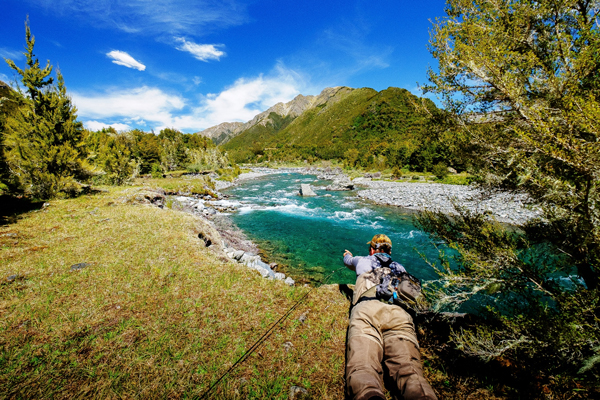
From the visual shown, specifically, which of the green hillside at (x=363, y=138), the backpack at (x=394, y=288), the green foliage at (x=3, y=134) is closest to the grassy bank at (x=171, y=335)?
the backpack at (x=394, y=288)

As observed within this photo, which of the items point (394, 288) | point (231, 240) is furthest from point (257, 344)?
point (231, 240)

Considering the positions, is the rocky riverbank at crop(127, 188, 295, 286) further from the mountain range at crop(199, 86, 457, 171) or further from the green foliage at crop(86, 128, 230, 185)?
the green foliage at crop(86, 128, 230, 185)

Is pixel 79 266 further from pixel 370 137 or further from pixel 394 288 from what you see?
pixel 370 137

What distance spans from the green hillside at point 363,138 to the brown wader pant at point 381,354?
345cm

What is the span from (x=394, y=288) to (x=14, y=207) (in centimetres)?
1690

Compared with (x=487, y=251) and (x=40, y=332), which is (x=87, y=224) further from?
(x=487, y=251)

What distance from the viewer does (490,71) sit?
310 centimetres

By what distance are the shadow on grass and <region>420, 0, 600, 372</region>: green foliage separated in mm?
14869

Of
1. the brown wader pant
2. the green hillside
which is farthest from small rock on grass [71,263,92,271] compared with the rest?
the green hillside

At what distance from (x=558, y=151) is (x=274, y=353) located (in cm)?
472

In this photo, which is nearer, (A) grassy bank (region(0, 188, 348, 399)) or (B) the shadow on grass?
(A) grassy bank (region(0, 188, 348, 399))

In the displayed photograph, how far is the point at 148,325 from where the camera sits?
385cm

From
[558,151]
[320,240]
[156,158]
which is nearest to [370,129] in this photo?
[156,158]

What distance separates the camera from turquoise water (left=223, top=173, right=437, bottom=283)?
867 cm
